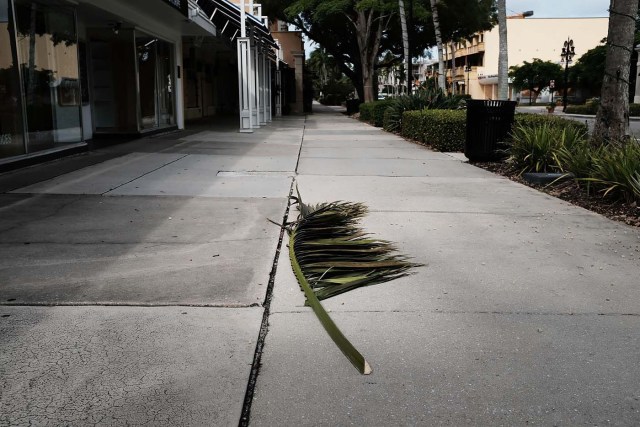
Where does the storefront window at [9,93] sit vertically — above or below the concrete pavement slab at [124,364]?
above

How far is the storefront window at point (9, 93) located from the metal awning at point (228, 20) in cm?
1029

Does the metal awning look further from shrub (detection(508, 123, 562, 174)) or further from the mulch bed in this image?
the mulch bed

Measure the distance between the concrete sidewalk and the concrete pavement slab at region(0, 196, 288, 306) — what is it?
2 centimetres

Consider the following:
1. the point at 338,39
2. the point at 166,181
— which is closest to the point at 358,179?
the point at 166,181

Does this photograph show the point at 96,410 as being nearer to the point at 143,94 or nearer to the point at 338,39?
the point at 143,94

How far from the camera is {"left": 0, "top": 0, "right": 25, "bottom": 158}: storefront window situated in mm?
9383

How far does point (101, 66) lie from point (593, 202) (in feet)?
43.8

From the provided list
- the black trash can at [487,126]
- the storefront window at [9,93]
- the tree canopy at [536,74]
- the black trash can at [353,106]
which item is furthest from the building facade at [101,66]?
the tree canopy at [536,74]

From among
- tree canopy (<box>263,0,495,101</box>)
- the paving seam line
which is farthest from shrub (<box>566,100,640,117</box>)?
the paving seam line

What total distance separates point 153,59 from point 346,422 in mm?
16488

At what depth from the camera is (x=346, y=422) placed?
2.66 metres

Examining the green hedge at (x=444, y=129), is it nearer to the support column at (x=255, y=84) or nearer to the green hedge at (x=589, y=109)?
the support column at (x=255, y=84)

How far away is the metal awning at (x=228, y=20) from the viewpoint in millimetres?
20000

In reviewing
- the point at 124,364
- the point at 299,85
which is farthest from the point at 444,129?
the point at 299,85
